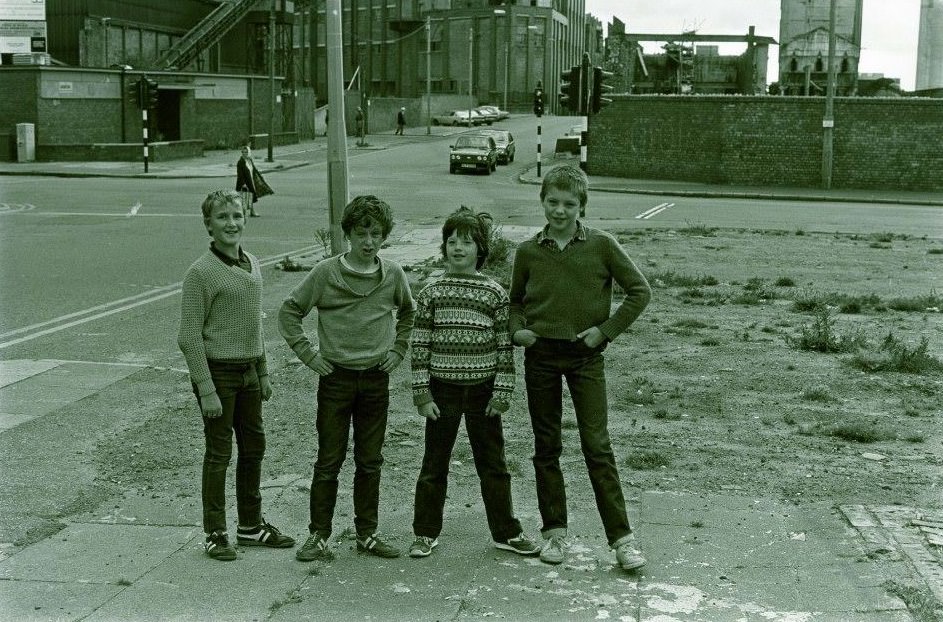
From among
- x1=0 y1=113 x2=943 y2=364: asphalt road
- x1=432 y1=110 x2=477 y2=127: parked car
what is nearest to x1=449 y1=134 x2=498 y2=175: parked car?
x1=0 y1=113 x2=943 y2=364: asphalt road

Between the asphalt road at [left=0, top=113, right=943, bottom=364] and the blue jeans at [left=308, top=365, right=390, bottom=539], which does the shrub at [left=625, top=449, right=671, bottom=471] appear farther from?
the asphalt road at [left=0, top=113, right=943, bottom=364]

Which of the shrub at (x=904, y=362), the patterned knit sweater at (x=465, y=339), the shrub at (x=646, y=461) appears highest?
the patterned knit sweater at (x=465, y=339)

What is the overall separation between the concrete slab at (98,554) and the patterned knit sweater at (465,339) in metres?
1.49

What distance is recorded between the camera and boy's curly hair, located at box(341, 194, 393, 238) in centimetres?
550

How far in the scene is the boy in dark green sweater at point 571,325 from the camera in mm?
5445

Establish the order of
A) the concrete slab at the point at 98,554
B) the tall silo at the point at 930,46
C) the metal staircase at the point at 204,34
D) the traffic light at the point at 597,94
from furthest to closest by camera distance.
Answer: the metal staircase at the point at 204,34 < the tall silo at the point at 930,46 < the traffic light at the point at 597,94 < the concrete slab at the point at 98,554

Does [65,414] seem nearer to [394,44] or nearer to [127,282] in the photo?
[127,282]

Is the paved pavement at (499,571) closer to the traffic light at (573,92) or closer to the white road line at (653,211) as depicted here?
the traffic light at (573,92)

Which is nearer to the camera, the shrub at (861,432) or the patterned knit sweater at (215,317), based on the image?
the patterned knit sweater at (215,317)

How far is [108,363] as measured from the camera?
34.5ft

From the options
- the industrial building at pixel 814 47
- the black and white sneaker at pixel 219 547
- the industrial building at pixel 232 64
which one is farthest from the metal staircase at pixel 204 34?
the black and white sneaker at pixel 219 547

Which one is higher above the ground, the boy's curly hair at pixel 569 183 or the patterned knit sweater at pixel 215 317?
the boy's curly hair at pixel 569 183

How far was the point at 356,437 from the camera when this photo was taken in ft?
18.8

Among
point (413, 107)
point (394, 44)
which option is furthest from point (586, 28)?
point (413, 107)
